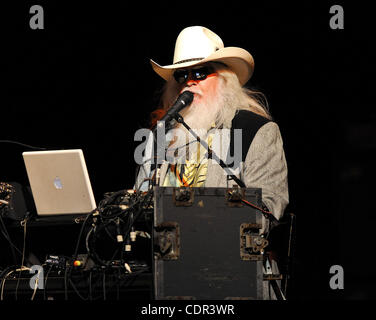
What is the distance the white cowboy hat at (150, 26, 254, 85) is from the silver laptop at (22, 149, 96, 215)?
42.4 inches

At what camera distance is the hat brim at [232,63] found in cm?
367

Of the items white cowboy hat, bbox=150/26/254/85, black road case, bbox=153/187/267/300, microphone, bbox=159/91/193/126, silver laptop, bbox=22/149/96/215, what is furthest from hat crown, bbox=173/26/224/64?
black road case, bbox=153/187/267/300

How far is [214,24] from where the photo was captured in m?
4.25

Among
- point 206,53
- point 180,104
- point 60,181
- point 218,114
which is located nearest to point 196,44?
point 206,53

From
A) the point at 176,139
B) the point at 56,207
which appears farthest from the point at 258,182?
the point at 56,207

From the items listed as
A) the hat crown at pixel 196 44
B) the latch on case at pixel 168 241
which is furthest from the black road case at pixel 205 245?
the hat crown at pixel 196 44

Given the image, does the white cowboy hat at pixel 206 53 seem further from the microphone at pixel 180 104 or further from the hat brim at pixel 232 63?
the microphone at pixel 180 104

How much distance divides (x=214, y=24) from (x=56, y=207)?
1893 millimetres

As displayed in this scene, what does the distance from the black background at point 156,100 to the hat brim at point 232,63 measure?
25 cm

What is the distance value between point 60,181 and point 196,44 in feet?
4.39

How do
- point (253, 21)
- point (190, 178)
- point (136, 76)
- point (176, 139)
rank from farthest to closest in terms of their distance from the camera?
point (136, 76) < point (253, 21) < point (176, 139) < point (190, 178)

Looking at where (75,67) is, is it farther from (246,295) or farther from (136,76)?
(246,295)

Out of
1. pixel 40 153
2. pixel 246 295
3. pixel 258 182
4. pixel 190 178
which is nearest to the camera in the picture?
pixel 246 295

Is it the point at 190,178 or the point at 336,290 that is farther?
the point at 336,290
